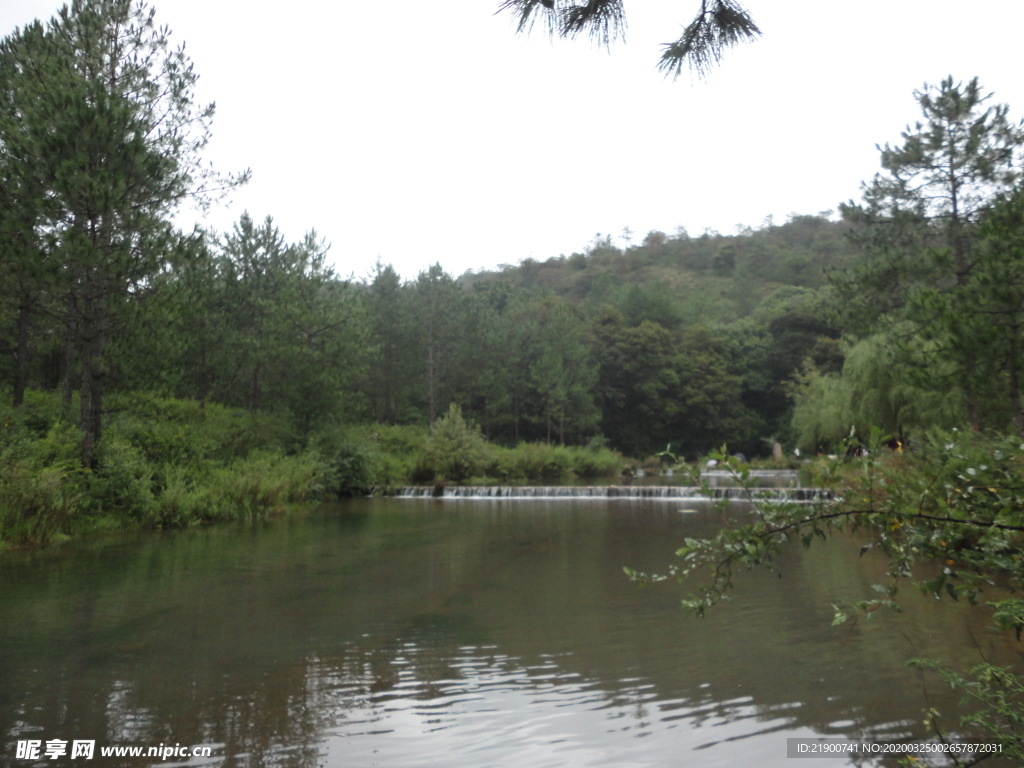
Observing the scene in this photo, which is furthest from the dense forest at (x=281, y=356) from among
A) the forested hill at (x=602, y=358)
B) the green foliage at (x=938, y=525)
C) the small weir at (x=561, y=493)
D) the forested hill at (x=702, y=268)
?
the forested hill at (x=702, y=268)

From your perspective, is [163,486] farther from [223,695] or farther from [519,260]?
[519,260]

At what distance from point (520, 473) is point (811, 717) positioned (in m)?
26.4

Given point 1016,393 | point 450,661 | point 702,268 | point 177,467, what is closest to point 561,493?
point 177,467

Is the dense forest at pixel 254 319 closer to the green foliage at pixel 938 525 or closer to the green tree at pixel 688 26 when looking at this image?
the green foliage at pixel 938 525

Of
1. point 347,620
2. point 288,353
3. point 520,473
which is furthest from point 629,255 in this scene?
point 347,620

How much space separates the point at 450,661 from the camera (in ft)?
16.4

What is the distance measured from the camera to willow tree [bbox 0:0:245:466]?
11156 millimetres

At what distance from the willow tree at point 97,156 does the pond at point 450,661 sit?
4.74 meters

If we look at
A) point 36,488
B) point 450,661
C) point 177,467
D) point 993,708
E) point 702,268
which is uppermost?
point 702,268

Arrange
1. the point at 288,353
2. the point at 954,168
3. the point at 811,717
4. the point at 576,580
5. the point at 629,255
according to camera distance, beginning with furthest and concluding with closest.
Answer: the point at 629,255 < the point at 288,353 < the point at 954,168 < the point at 576,580 < the point at 811,717

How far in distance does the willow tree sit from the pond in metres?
4.74

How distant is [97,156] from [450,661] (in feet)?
36.9

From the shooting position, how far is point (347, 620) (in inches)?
245

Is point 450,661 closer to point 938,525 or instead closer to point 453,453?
point 938,525
